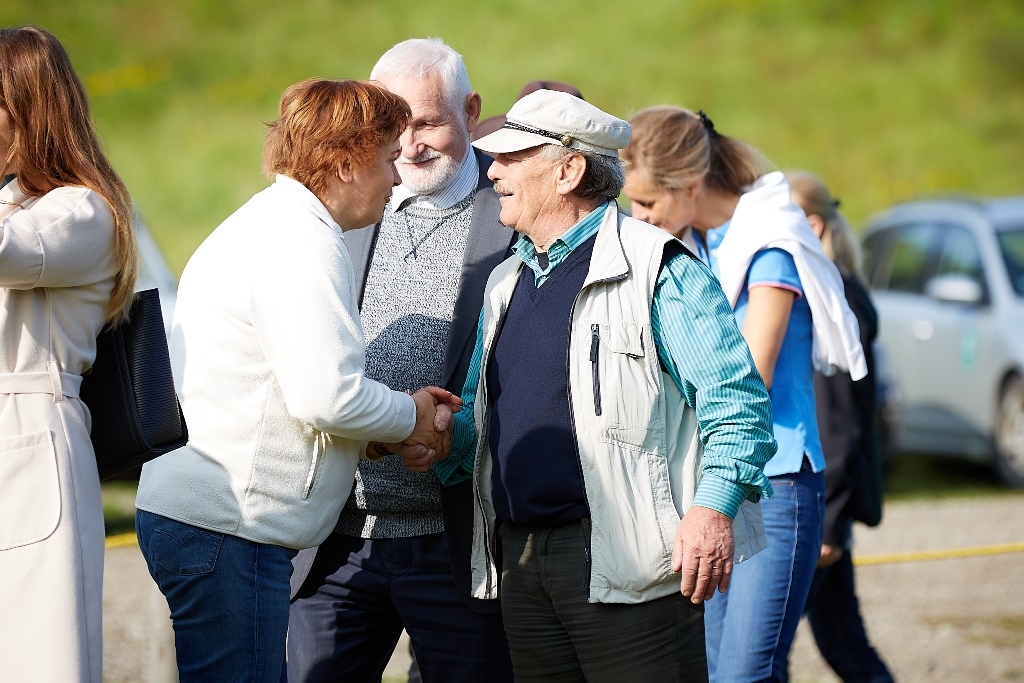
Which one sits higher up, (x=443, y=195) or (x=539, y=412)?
(x=443, y=195)

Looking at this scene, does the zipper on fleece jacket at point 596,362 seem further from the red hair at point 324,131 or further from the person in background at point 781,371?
the person in background at point 781,371

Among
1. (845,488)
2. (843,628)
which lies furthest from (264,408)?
(843,628)

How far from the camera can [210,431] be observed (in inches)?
111

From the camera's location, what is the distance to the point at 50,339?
2.59 meters

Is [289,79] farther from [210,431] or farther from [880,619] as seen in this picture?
[210,431]

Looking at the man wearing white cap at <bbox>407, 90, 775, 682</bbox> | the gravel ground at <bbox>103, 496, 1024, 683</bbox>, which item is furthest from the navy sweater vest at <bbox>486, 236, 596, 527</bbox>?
the gravel ground at <bbox>103, 496, 1024, 683</bbox>

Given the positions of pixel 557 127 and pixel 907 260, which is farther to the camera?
pixel 907 260

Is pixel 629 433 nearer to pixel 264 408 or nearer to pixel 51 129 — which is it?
pixel 264 408

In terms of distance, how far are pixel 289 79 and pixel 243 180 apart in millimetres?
3503

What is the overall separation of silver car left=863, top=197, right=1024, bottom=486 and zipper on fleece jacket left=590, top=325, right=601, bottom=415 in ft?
26.7

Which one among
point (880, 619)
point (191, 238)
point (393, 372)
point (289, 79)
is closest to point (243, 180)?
point (191, 238)

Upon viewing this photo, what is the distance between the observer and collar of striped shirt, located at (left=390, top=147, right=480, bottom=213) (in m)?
3.68

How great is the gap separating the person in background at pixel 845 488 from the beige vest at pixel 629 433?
6.68 feet

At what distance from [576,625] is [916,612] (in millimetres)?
4465
